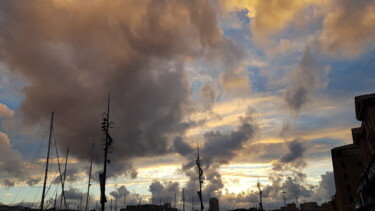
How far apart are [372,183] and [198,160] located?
2158 cm

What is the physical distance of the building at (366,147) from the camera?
92.6 feet

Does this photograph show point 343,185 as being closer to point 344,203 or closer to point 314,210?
point 344,203

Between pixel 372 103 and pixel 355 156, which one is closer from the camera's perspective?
pixel 372 103

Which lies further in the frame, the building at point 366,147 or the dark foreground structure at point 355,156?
the dark foreground structure at point 355,156

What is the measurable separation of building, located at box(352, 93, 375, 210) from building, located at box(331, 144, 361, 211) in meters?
30.3

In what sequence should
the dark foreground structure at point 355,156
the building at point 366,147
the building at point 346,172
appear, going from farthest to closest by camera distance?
1. the building at point 346,172
2. the dark foreground structure at point 355,156
3. the building at point 366,147

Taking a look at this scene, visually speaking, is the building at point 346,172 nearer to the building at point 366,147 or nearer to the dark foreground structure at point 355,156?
the dark foreground structure at point 355,156

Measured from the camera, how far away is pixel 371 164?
26047 millimetres

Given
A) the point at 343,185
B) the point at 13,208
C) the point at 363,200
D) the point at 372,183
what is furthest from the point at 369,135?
the point at 13,208

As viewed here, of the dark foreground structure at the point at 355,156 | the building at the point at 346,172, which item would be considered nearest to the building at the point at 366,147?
the dark foreground structure at the point at 355,156

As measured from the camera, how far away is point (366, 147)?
52062 mm

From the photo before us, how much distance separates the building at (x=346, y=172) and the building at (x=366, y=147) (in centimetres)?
3026

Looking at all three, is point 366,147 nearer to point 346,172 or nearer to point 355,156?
point 346,172

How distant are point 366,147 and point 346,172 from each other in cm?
3547
